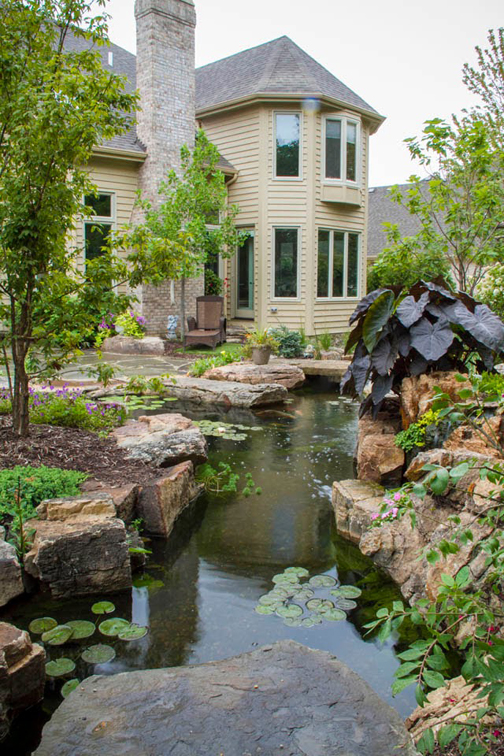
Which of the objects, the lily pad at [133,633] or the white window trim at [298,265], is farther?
the white window trim at [298,265]

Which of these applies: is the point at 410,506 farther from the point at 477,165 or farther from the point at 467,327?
the point at 477,165

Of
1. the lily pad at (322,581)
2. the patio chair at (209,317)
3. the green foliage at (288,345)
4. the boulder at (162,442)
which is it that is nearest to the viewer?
the lily pad at (322,581)

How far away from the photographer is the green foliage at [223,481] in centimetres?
548

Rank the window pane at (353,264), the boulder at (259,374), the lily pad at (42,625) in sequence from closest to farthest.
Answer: the lily pad at (42,625), the boulder at (259,374), the window pane at (353,264)

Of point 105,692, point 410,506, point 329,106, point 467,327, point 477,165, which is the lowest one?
point 105,692

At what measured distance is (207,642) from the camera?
125 inches

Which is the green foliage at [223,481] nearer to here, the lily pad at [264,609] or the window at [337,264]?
the lily pad at [264,609]

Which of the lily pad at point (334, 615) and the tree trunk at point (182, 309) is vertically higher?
the tree trunk at point (182, 309)

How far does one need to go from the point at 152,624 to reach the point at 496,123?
489 inches

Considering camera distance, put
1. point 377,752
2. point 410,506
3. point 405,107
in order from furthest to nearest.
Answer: point 405,107, point 410,506, point 377,752

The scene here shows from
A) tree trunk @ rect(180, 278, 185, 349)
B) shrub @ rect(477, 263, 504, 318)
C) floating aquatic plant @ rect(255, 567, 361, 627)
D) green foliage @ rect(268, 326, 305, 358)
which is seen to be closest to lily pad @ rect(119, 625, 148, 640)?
floating aquatic plant @ rect(255, 567, 361, 627)

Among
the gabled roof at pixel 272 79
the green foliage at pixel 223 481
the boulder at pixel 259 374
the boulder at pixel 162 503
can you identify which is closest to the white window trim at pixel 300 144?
the gabled roof at pixel 272 79

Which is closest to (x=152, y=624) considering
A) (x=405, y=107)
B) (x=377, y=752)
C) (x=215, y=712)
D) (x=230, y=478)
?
(x=215, y=712)

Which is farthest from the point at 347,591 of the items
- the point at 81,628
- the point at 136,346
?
the point at 136,346
